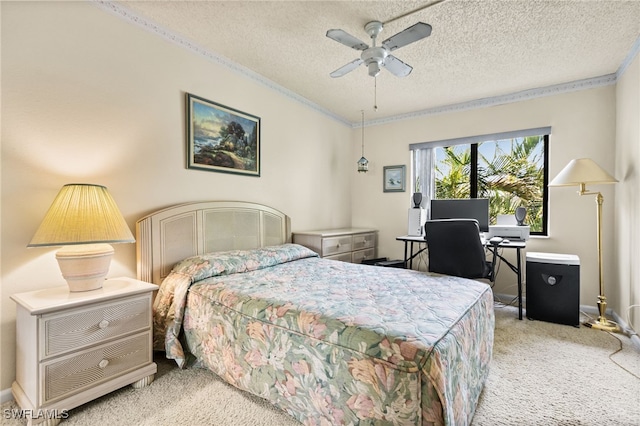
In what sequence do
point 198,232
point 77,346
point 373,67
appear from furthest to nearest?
1. point 198,232
2. point 373,67
3. point 77,346

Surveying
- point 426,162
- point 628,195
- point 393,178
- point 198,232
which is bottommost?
point 198,232

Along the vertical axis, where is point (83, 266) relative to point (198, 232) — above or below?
below

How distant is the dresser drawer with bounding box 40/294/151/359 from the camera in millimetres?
1496

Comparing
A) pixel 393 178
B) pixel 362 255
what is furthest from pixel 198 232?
pixel 393 178

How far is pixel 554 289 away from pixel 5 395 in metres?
4.26

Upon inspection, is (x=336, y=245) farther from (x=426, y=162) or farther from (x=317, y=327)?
(x=317, y=327)

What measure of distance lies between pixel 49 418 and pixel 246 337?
39.2 inches

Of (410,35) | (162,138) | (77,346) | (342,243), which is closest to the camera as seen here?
(77,346)

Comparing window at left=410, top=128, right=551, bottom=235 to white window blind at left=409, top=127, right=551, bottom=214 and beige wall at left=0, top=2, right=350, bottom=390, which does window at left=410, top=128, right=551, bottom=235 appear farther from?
beige wall at left=0, top=2, right=350, bottom=390

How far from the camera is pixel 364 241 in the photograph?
13.9 feet

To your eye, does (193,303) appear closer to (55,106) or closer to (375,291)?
(375,291)

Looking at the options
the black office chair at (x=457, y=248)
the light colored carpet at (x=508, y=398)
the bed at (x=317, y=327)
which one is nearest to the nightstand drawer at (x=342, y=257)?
the bed at (x=317, y=327)

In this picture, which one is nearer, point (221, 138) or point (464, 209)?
point (221, 138)

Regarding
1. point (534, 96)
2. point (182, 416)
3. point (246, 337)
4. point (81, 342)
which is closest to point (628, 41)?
point (534, 96)
